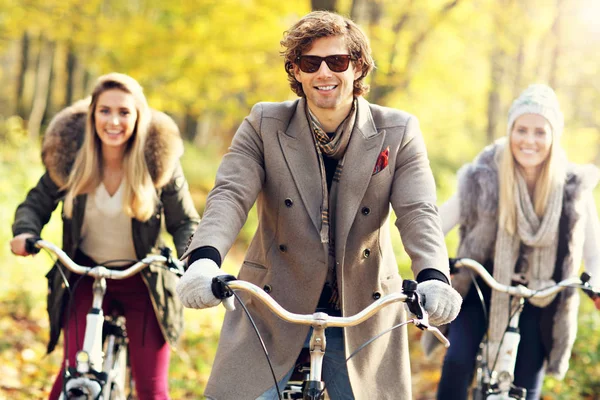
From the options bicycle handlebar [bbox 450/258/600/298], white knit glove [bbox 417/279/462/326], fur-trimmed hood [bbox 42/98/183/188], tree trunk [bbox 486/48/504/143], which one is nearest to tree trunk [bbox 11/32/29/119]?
tree trunk [bbox 486/48/504/143]

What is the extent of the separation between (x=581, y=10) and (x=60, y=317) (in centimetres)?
1208

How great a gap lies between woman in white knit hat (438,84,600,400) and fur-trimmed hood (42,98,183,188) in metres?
1.75

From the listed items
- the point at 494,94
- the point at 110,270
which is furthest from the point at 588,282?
the point at 494,94

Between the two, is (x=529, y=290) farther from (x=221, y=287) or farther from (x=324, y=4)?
(x=324, y=4)

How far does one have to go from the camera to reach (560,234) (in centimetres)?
510

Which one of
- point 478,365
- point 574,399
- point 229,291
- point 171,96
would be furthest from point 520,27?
point 229,291

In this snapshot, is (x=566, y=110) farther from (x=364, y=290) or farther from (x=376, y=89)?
(x=364, y=290)

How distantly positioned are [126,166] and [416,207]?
2238mm

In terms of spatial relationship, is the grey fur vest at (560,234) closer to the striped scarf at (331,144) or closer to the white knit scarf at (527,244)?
the white knit scarf at (527,244)

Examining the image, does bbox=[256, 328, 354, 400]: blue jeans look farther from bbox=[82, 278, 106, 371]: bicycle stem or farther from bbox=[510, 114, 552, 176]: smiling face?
bbox=[510, 114, 552, 176]: smiling face

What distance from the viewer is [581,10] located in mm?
14414

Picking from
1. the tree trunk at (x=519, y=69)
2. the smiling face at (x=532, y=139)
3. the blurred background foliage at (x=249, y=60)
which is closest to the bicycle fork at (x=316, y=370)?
the smiling face at (x=532, y=139)

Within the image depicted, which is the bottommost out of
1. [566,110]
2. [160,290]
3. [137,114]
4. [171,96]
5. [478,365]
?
[478,365]

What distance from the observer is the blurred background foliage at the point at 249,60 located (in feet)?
30.1
